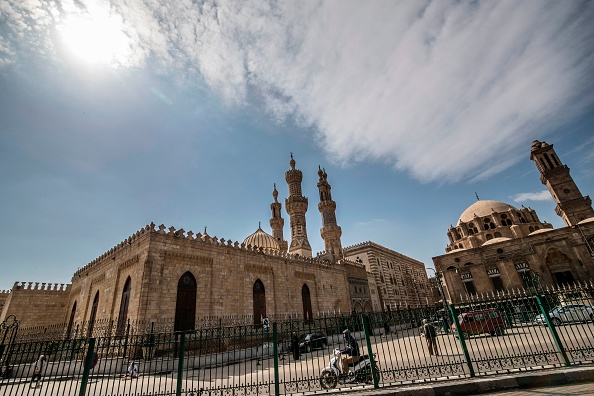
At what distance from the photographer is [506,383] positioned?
5680 mm

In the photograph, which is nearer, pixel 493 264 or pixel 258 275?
pixel 258 275

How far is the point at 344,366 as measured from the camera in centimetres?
714

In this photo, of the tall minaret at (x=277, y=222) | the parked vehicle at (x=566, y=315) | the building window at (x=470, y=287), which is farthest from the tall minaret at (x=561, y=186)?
the tall minaret at (x=277, y=222)

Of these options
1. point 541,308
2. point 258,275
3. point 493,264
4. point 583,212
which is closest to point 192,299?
point 258,275

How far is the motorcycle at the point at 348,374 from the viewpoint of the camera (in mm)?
6656

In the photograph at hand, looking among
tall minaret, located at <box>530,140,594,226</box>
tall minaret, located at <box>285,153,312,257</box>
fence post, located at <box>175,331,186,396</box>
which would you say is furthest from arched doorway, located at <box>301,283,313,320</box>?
tall minaret, located at <box>530,140,594,226</box>

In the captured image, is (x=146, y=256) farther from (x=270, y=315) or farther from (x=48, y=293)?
(x=48, y=293)

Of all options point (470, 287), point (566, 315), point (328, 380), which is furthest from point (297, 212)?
point (328, 380)

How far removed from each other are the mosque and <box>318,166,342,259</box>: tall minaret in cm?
141

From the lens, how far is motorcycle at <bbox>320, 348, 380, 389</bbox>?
21.8ft

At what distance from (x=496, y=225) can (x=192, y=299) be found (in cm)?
3462

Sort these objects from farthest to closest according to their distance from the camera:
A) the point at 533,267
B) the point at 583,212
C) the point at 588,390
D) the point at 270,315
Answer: the point at 583,212 < the point at 533,267 < the point at 270,315 < the point at 588,390

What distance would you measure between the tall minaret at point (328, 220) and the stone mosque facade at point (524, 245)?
11187 mm

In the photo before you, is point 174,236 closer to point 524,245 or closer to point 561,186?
point 524,245
